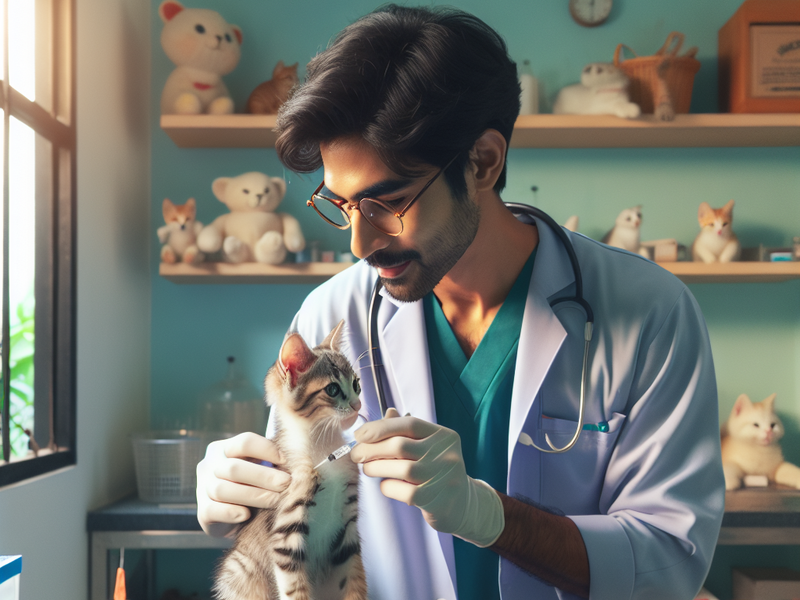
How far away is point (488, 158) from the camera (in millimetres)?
1126

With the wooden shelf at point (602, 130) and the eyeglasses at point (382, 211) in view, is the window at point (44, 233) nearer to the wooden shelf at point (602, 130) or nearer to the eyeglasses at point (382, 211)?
the wooden shelf at point (602, 130)

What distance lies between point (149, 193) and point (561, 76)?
1796 mm

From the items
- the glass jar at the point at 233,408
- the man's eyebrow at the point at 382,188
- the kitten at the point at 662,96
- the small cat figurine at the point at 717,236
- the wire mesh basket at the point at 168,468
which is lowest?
the wire mesh basket at the point at 168,468

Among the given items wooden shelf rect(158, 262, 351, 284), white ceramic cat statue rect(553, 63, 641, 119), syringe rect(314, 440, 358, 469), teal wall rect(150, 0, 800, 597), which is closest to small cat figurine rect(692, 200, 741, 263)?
teal wall rect(150, 0, 800, 597)

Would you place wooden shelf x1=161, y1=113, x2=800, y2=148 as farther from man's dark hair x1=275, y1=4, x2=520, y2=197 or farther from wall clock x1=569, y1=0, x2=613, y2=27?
man's dark hair x1=275, y1=4, x2=520, y2=197

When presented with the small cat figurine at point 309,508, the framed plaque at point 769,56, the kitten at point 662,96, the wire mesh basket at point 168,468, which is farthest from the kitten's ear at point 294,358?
the framed plaque at point 769,56

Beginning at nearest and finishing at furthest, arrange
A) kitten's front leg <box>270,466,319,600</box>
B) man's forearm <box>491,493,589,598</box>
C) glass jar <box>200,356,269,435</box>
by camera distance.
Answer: kitten's front leg <box>270,466,319,600</box>
man's forearm <box>491,493,589,598</box>
glass jar <box>200,356,269,435</box>

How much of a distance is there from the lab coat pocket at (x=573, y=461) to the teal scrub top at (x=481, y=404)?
3.0 inches

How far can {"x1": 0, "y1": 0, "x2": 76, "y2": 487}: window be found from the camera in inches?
76.8

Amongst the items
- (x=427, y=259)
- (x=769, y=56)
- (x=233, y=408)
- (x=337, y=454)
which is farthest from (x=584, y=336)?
(x=769, y=56)

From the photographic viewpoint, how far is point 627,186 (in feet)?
8.84

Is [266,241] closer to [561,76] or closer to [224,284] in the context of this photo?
[224,284]

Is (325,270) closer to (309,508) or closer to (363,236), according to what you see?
(363,236)

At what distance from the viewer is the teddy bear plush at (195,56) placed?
2449 mm
